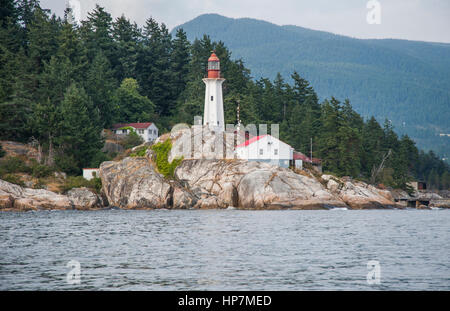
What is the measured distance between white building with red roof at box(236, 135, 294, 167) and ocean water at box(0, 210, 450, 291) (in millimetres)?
14577

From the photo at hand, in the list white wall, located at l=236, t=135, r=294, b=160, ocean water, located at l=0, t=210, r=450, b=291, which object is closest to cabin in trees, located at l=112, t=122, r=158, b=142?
white wall, located at l=236, t=135, r=294, b=160

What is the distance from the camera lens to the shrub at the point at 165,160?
66625mm

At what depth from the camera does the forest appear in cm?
6925

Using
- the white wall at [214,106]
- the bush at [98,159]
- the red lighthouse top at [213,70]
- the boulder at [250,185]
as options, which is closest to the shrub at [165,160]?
the boulder at [250,185]

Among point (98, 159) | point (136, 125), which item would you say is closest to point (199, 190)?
point (98, 159)

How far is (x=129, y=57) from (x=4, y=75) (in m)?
26.0

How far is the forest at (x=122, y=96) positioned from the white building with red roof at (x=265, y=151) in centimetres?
1207

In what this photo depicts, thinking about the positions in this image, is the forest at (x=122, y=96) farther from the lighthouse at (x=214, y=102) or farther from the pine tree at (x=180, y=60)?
the lighthouse at (x=214, y=102)

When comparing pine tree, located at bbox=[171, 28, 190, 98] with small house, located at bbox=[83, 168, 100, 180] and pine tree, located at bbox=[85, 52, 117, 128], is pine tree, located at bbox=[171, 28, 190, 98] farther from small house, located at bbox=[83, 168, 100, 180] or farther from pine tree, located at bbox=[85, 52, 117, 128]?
small house, located at bbox=[83, 168, 100, 180]

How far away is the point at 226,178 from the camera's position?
64.2 metres
